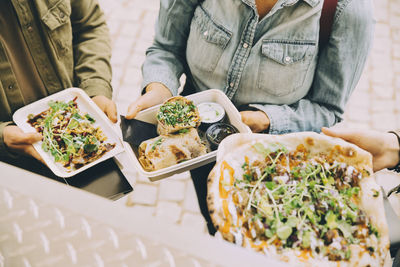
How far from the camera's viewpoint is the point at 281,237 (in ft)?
3.43

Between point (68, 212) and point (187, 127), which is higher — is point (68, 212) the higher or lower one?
the higher one

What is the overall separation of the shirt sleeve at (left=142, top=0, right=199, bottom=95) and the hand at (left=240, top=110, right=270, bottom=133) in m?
0.51

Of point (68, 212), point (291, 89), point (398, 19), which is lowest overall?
point (398, 19)

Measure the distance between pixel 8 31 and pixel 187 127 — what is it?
110 centimetres

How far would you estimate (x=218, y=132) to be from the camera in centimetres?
166

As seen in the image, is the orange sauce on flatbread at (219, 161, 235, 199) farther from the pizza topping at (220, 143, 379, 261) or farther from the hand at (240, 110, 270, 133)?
the hand at (240, 110, 270, 133)

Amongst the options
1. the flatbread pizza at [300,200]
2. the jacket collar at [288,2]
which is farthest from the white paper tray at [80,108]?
the jacket collar at [288,2]

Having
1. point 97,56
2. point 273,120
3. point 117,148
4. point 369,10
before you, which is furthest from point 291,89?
point 97,56

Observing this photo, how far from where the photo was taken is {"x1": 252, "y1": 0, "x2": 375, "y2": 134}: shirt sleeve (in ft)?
4.51

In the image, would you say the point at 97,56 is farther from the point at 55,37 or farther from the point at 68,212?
the point at 68,212

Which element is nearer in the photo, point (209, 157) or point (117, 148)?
point (209, 157)

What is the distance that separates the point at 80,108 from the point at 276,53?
126 centimetres

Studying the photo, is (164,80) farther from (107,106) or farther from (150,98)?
(107,106)

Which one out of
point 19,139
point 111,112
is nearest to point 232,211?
point 111,112
